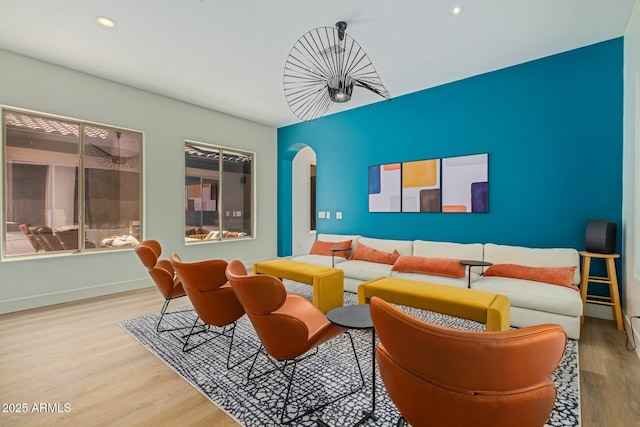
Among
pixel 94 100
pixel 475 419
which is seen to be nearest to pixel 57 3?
pixel 94 100

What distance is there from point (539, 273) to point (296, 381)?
283cm

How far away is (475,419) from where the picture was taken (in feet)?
3.44

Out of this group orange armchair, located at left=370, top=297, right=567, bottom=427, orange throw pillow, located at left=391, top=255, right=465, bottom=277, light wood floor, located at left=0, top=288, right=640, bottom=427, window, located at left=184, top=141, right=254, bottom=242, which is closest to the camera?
orange armchair, located at left=370, top=297, right=567, bottom=427

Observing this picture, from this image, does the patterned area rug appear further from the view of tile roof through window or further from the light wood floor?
the view of tile roof through window

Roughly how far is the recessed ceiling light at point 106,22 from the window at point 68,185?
178 cm

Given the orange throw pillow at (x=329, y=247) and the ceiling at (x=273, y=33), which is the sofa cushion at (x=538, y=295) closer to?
Result: the orange throw pillow at (x=329, y=247)

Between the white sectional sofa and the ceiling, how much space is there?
2.39m

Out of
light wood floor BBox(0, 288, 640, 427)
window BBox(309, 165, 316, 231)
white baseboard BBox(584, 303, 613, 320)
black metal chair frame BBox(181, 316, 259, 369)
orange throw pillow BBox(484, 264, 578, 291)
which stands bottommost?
light wood floor BBox(0, 288, 640, 427)

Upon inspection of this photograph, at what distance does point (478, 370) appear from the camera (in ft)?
3.31

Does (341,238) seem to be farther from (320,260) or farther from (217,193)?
(217,193)

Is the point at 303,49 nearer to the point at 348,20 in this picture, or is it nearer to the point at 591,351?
the point at 348,20

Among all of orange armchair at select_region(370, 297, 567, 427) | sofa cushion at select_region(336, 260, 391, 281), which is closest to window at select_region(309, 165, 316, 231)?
sofa cushion at select_region(336, 260, 391, 281)

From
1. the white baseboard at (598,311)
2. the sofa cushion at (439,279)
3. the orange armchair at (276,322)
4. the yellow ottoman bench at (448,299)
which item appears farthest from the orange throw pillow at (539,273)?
the orange armchair at (276,322)

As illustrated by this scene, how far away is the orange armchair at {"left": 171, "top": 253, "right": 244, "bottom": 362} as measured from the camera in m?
2.32
